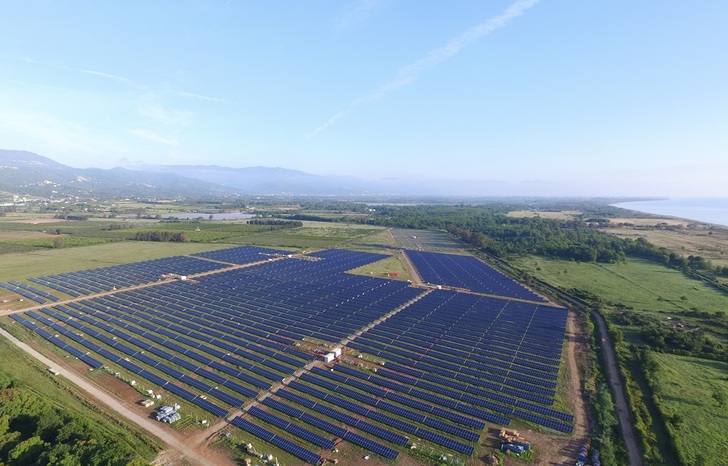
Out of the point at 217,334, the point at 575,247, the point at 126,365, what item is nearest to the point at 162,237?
the point at 217,334

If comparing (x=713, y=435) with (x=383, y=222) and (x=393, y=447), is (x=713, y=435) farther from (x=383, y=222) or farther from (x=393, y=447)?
(x=383, y=222)

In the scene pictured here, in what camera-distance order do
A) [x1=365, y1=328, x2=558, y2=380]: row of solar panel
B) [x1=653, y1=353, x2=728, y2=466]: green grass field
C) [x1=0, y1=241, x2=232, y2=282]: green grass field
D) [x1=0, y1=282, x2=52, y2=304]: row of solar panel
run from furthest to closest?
[x1=0, y1=241, x2=232, y2=282]: green grass field
[x1=0, y1=282, x2=52, y2=304]: row of solar panel
[x1=365, y1=328, x2=558, y2=380]: row of solar panel
[x1=653, y1=353, x2=728, y2=466]: green grass field

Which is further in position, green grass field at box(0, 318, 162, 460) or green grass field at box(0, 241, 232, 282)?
green grass field at box(0, 241, 232, 282)

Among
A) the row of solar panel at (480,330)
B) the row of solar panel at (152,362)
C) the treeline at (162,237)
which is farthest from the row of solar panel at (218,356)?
the treeline at (162,237)

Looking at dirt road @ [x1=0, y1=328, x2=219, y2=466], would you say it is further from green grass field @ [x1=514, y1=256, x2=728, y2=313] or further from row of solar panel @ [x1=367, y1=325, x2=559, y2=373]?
green grass field @ [x1=514, y1=256, x2=728, y2=313]

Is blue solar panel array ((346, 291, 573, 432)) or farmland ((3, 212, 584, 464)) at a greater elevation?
blue solar panel array ((346, 291, 573, 432))

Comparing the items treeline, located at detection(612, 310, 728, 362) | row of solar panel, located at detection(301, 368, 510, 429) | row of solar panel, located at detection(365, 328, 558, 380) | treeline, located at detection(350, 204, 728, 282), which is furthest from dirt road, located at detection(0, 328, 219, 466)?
treeline, located at detection(350, 204, 728, 282)

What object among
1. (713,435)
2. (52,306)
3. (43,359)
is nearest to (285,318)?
(43,359)
